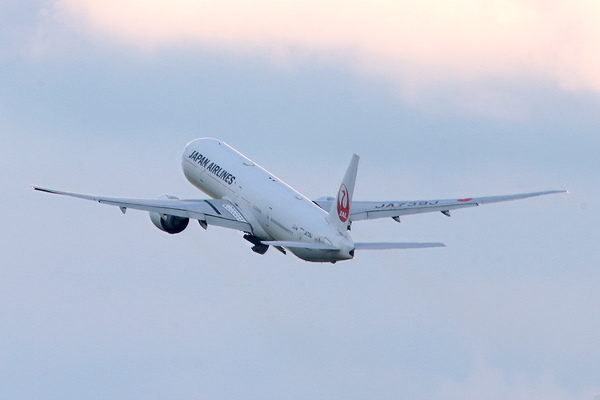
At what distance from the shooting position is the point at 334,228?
61531 millimetres

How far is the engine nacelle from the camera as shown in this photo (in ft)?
240

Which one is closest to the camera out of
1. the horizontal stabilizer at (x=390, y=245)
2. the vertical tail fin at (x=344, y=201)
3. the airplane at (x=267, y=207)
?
the horizontal stabilizer at (x=390, y=245)

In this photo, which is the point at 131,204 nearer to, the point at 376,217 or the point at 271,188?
the point at 271,188

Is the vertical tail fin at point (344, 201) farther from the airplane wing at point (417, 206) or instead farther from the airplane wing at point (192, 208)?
the airplane wing at point (192, 208)

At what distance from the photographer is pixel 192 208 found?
7062 centimetres

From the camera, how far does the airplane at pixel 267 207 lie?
60.6 meters

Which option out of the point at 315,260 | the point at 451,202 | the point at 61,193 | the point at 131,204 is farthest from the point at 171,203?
the point at 451,202

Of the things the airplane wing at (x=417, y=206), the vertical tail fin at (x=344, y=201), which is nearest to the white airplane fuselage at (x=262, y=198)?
the vertical tail fin at (x=344, y=201)

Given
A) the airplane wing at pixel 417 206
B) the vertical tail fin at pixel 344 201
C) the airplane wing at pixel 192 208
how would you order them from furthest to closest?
the airplane wing at pixel 417 206 → the airplane wing at pixel 192 208 → the vertical tail fin at pixel 344 201

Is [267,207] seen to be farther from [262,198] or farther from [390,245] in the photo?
[390,245]

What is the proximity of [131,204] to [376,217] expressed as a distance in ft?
54.9

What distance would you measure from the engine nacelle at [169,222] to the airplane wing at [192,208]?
4.42ft

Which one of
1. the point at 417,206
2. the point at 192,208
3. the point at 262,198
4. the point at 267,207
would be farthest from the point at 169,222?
the point at 417,206

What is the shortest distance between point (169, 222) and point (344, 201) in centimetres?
→ 1743
